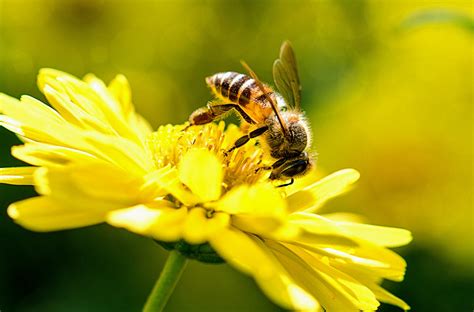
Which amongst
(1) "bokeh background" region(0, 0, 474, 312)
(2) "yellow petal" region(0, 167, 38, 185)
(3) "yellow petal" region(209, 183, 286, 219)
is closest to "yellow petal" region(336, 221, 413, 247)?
(3) "yellow petal" region(209, 183, 286, 219)

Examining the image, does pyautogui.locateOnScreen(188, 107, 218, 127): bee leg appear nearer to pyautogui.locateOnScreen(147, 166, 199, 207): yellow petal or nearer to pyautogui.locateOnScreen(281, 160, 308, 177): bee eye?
pyautogui.locateOnScreen(281, 160, 308, 177): bee eye

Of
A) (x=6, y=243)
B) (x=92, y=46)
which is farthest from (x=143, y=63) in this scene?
(x=6, y=243)

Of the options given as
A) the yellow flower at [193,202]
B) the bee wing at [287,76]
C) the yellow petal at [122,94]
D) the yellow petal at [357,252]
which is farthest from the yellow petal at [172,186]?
the bee wing at [287,76]

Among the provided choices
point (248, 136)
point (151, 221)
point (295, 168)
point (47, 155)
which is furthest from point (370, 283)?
point (47, 155)

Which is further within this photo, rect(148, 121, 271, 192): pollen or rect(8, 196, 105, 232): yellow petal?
rect(148, 121, 271, 192): pollen

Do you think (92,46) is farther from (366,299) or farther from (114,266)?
(366,299)
